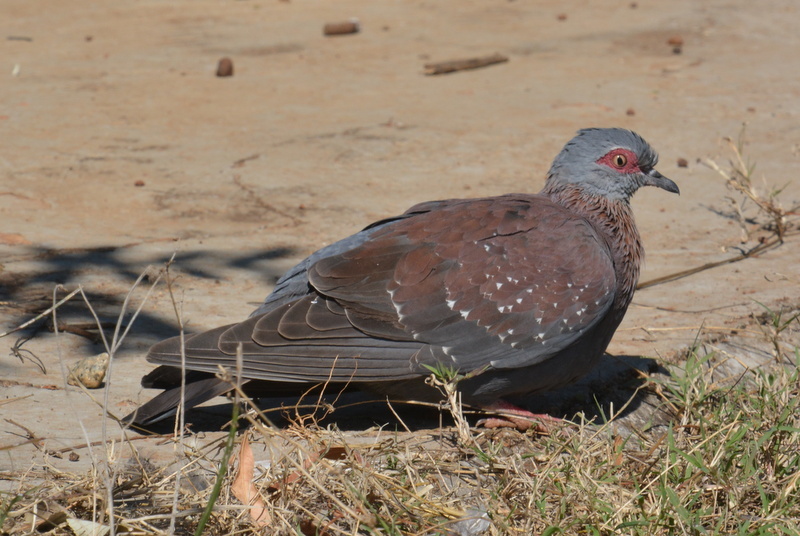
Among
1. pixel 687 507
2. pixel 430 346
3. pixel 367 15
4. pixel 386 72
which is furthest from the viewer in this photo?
pixel 367 15

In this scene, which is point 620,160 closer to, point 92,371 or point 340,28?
point 92,371

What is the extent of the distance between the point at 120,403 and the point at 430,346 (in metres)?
1.23

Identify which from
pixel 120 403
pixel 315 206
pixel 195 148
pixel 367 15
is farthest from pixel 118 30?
pixel 120 403

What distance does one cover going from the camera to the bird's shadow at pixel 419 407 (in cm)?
349

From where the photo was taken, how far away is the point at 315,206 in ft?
19.5

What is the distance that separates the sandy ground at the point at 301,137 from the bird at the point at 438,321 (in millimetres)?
326

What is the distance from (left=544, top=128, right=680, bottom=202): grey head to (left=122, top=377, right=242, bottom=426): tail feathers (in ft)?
5.45

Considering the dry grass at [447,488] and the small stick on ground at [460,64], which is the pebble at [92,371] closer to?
the dry grass at [447,488]

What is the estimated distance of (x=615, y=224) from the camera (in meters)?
3.85

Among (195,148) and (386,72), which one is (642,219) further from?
(386,72)

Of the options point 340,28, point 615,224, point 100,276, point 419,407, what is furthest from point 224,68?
point 419,407

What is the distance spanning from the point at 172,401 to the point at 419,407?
976mm

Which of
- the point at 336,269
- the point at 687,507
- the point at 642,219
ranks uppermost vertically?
the point at 336,269

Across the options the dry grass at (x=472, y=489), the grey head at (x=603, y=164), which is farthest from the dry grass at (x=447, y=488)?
the grey head at (x=603, y=164)
